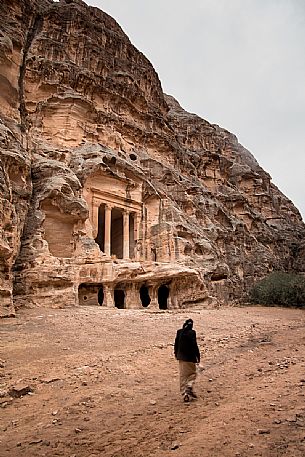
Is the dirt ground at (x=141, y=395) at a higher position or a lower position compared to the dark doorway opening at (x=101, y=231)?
lower

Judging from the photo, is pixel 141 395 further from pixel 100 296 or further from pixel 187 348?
pixel 100 296

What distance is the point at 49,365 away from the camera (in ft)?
26.0

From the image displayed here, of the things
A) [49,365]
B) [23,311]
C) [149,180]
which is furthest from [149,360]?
[149,180]

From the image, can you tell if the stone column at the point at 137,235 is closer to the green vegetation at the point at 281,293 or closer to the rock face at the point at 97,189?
the rock face at the point at 97,189

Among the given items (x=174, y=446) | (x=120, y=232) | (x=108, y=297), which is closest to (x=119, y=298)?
(x=108, y=297)

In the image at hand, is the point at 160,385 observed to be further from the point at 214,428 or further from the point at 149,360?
the point at 214,428

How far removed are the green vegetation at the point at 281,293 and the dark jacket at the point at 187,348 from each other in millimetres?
23632

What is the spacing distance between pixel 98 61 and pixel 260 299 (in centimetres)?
2526

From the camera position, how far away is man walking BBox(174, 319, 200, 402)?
19.8 feet

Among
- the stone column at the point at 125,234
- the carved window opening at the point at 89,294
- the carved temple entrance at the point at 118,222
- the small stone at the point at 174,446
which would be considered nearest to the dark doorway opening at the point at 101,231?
the carved temple entrance at the point at 118,222

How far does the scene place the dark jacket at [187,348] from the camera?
247 inches

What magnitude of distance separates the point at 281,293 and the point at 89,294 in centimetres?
1606

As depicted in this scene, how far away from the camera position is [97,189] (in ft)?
85.3

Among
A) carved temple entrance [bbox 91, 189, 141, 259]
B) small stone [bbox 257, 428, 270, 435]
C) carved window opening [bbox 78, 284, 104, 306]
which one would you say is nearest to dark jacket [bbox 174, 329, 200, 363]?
small stone [bbox 257, 428, 270, 435]
